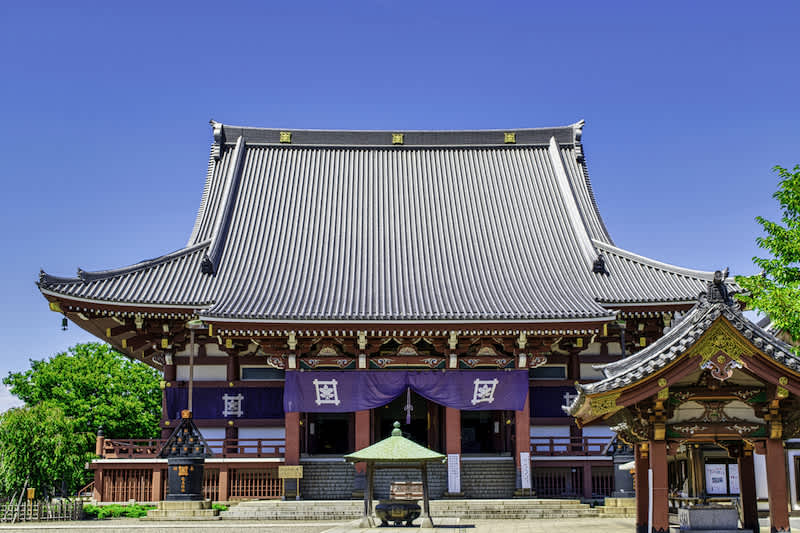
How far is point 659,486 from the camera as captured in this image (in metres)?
12.2

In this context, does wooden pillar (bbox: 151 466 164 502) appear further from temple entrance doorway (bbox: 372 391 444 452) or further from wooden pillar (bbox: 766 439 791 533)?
wooden pillar (bbox: 766 439 791 533)

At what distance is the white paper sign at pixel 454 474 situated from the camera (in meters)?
23.2

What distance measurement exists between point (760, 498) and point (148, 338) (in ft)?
57.8

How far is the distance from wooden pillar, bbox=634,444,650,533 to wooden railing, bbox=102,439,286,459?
12512 mm

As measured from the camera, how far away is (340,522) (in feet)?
64.7

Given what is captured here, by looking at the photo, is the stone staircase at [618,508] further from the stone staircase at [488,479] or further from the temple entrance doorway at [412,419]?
the temple entrance doorway at [412,419]

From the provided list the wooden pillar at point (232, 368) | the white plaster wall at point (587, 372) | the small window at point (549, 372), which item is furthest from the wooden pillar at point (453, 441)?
the wooden pillar at point (232, 368)

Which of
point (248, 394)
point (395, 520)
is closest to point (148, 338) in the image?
point (248, 394)

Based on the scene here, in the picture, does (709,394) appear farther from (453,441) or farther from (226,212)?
(226,212)

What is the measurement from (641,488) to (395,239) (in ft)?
55.3

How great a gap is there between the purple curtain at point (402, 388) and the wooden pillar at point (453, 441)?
0.31 m

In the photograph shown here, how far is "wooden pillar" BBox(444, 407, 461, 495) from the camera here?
2325 cm

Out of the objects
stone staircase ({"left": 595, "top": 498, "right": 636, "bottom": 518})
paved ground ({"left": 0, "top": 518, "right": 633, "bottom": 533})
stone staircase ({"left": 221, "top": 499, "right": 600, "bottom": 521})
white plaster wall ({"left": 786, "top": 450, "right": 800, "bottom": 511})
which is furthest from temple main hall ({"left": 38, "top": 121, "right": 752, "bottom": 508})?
white plaster wall ({"left": 786, "top": 450, "right": 800, "bottom": 511})

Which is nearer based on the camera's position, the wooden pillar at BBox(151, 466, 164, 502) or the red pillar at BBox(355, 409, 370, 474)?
the wooden pillar at BBox(151, 466, 164, 502)
